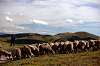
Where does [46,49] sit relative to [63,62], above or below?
below

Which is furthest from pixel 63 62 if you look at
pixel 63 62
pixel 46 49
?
pixel 46 49

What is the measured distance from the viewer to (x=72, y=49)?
6197cm

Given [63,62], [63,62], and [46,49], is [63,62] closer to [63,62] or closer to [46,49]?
[63,62]

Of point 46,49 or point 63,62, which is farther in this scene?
point 46,49

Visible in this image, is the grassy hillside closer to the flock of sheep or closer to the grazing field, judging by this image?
the grazing field

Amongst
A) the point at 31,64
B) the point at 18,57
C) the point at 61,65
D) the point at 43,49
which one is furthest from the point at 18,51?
the point at 61,65

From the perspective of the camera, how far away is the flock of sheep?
53.4m

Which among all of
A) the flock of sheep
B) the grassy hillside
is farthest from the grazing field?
the flock of sheep

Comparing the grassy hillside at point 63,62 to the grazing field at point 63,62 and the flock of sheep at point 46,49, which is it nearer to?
the grazing field at point 63,62

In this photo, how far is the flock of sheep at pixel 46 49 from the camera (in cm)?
5339

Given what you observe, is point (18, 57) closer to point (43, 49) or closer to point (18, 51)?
point (18, 51)

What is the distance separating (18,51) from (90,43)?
19.7 metres

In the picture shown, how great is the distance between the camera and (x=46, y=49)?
58.5m

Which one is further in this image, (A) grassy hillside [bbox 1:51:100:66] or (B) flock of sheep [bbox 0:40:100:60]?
(B) flock of sheep [bbox 0:40:100:60]
